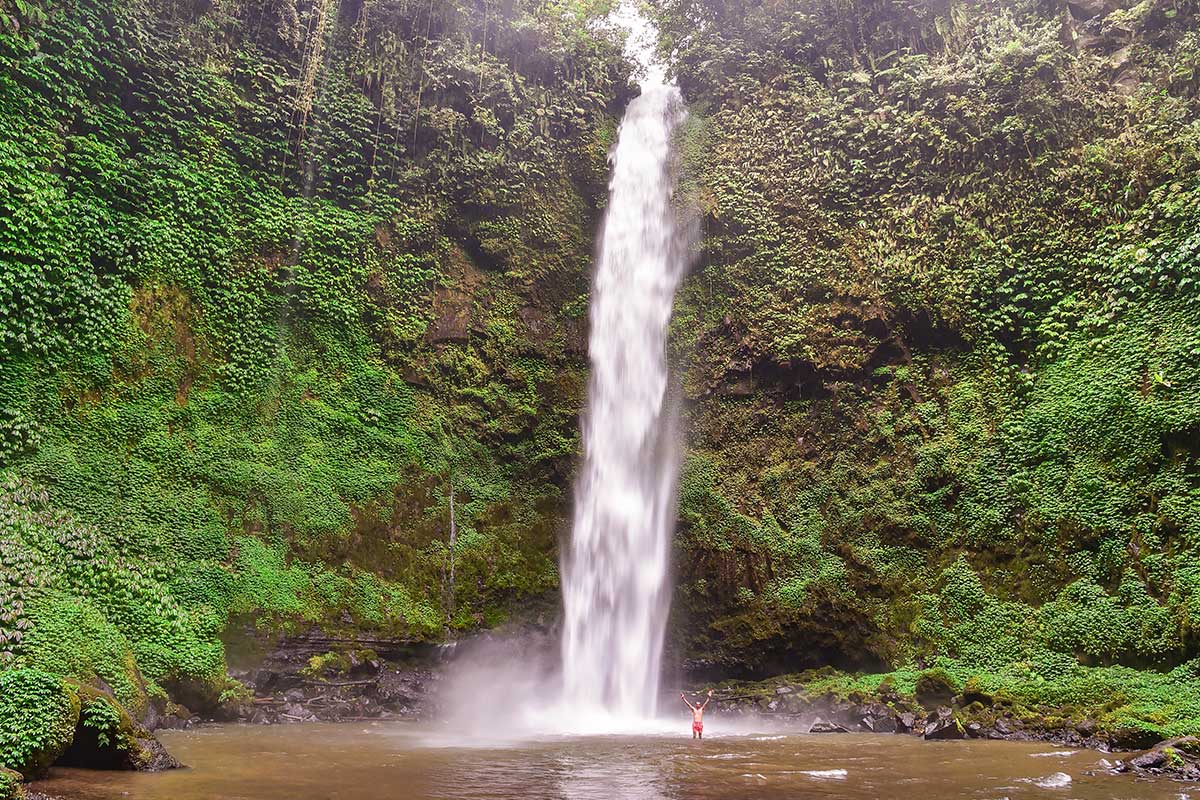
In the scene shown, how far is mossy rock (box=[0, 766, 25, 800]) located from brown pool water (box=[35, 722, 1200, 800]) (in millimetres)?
307

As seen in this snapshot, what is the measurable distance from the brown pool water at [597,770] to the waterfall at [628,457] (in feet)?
12.2

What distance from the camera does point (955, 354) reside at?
47.3 feet

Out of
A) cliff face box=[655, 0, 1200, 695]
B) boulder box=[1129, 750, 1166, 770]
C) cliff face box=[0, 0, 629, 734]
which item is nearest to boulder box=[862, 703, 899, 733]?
cliff face box=[655, 0, 1200, 695]

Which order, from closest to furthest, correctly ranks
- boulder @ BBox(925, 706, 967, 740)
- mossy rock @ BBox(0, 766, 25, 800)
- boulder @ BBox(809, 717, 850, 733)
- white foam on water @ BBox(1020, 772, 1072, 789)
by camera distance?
mossy rock @ BBox(0, 766, 25, 800), white foam on water @ BBox(1020, 772, 1072, 789), boulder @ BBox(925, 706, 967, 740), boulder @ BBox(809, 717, 850, 733)

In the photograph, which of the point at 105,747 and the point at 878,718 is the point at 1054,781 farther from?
the point at 105,747

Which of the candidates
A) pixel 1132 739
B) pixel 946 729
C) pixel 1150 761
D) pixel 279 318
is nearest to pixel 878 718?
pixel 946 729

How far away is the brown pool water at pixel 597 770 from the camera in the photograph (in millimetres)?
6078

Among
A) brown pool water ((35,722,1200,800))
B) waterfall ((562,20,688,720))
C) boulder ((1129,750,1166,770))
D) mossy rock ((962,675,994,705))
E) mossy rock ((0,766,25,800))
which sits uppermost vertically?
waterfall ((562,20,688,720))

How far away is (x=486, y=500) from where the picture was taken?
1516cm

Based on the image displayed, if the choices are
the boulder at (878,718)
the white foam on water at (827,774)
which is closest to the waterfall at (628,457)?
the boulder at (878,718)

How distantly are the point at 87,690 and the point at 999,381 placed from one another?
44.9ft

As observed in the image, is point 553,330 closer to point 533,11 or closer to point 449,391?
point 449,391

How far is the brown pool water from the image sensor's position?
19.9ft

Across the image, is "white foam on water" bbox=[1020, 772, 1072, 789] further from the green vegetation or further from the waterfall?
the waterfall
